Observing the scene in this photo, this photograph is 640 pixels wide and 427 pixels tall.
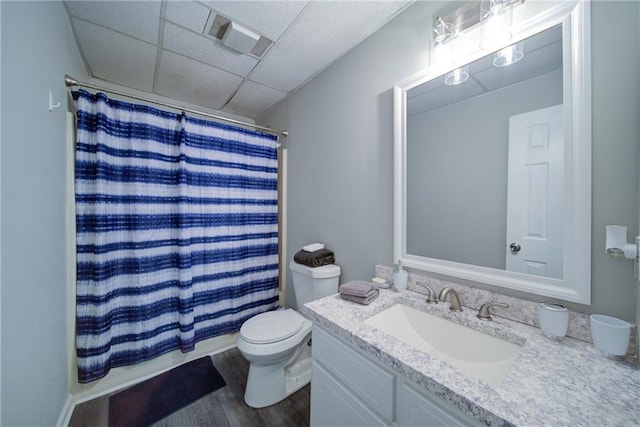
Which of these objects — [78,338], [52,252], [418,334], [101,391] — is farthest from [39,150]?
[418,334]

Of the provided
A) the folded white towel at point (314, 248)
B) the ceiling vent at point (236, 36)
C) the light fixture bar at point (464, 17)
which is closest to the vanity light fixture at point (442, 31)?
the light fixture bar at point (464, 17)

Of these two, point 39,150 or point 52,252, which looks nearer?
point 39,150

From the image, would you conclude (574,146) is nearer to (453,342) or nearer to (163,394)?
(453,342)

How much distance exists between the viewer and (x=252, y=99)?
222 centimetres

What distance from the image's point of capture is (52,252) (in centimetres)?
112

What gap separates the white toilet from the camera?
1.35 metres

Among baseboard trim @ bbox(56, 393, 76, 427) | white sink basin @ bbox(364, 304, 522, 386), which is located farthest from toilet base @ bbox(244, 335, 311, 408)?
baseboard trim @ bbox(56, 393, 76, 427)

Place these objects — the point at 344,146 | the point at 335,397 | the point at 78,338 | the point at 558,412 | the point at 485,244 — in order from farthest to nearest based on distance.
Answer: the point at 344,146, the point at 78,338, the point at 485,244, the point at 335,397, the point at 558,412

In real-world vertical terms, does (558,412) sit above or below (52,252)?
below

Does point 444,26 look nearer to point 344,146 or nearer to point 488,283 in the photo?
point 344,146

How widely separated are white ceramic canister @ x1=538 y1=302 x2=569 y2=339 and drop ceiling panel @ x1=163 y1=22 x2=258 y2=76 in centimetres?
204

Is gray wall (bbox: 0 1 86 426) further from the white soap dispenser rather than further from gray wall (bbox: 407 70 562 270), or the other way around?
gray wall (bbox: 407 70 562 270)

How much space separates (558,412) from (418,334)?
523mm

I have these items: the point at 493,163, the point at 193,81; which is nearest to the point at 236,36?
the point at 193,81
